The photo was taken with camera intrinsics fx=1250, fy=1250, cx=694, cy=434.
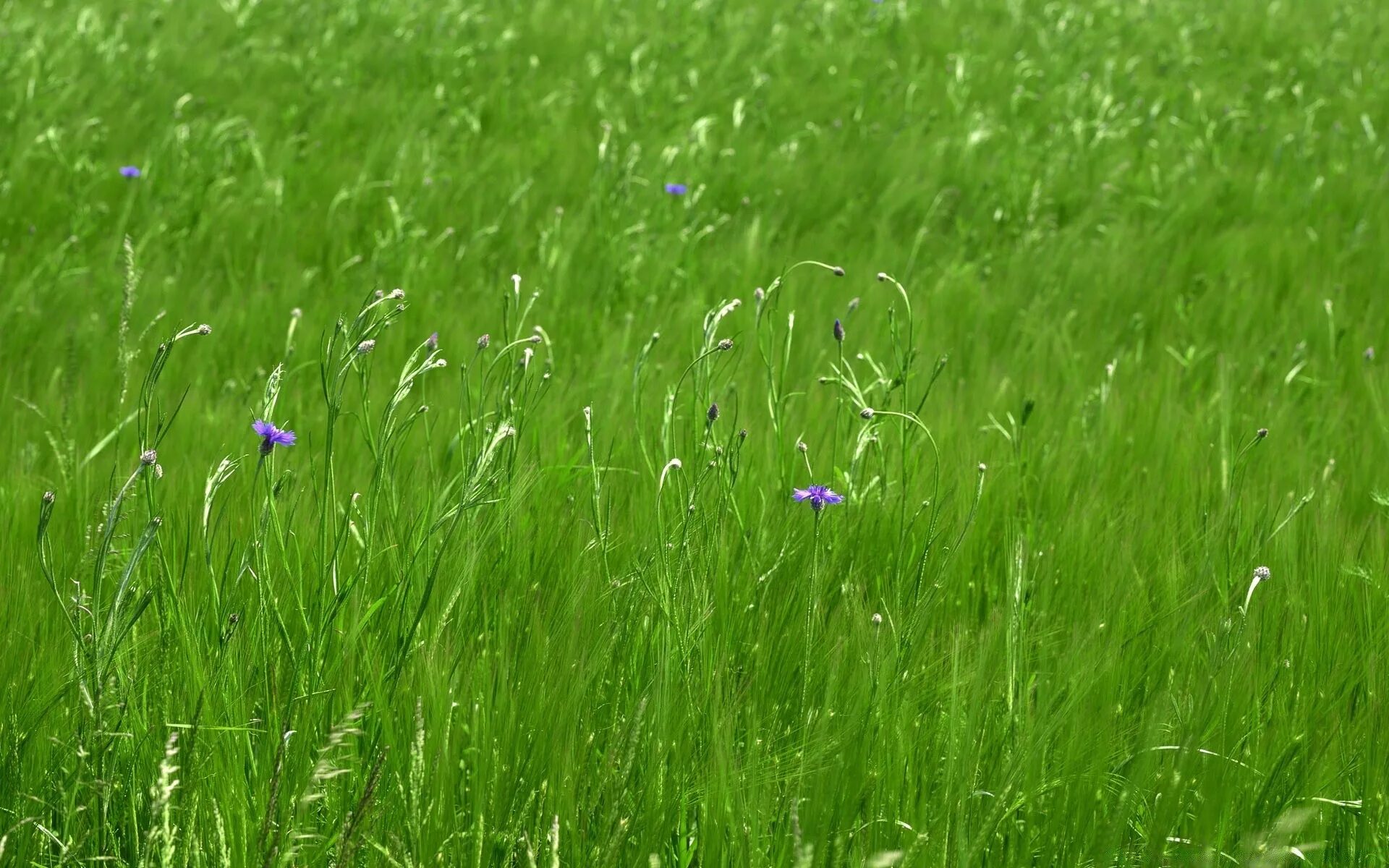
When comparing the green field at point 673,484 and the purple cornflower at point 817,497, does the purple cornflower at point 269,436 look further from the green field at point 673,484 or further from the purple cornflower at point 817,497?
the purple cornflower at point 817,497

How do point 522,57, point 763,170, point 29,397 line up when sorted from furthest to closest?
point 522,57 → point 763,170 → point 29,397

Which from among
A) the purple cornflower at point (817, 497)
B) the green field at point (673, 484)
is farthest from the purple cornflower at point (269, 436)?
the purple cornflower at point (817, 497)

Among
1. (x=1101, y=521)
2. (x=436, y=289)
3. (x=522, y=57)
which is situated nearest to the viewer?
(x=1101, y=521)

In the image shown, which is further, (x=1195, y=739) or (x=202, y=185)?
(x=202, y=185)

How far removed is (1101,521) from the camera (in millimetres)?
1954

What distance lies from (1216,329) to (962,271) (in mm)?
688

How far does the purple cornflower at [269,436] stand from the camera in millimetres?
1205

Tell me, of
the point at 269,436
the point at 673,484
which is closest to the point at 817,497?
the point at 673,484

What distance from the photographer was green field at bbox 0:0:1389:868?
1215 mm

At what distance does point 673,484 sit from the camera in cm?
173

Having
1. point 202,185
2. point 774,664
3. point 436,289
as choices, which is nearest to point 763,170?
point 436,289

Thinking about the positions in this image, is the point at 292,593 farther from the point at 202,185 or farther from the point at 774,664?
the point at 202,185

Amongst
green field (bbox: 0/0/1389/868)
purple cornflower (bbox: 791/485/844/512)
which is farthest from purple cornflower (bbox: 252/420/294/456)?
purple cornflower (bbox: 791/485/844/512)

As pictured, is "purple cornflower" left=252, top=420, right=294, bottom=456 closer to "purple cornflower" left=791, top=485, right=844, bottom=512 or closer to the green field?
the green field
